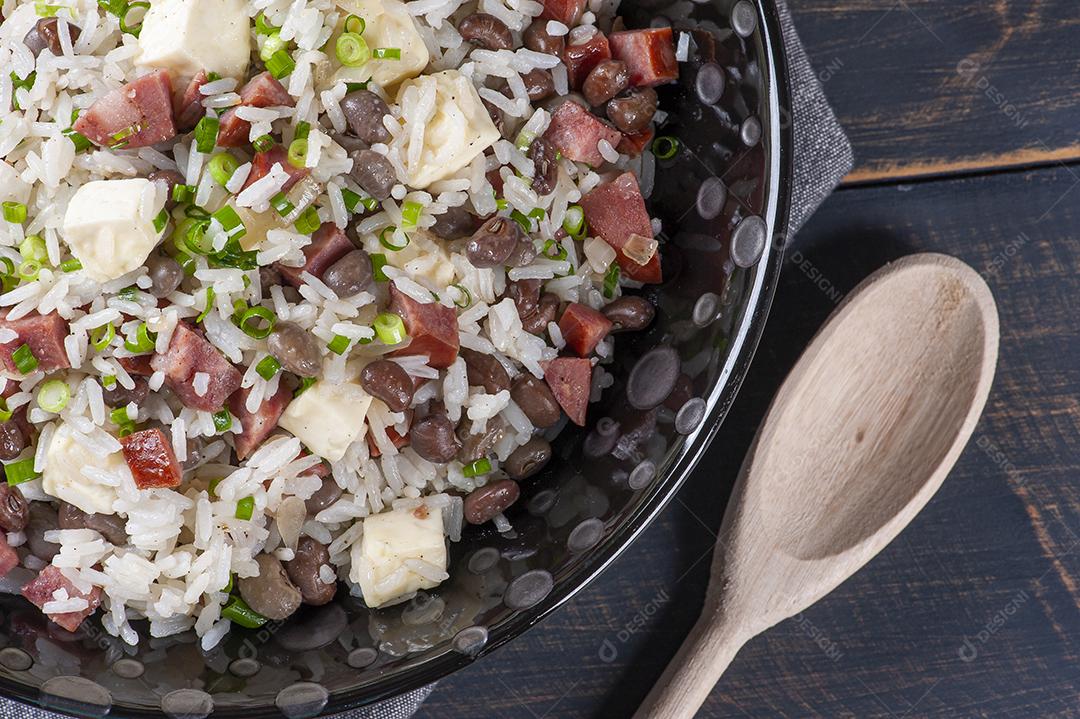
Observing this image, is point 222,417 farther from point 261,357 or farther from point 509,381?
point 509,381

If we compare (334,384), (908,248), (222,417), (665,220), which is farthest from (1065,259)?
(222,417)

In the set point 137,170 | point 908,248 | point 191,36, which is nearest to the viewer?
point 191,36

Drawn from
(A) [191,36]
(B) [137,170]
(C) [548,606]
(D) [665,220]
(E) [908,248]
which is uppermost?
(A) [191,36]

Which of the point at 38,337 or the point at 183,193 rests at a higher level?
the point at 183,193

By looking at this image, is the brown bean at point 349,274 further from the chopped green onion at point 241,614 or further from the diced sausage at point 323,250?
the chopped green onion at point 241,614

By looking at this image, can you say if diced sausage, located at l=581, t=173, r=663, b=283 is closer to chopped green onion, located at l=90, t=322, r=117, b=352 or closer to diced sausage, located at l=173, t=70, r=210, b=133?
diced sausage, located at l=173, t=70, r=210, b=133

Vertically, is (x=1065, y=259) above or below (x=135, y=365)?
below

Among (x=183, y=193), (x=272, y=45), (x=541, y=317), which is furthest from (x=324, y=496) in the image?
(x=272, y=45)

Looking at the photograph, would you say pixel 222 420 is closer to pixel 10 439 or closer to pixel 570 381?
pixel 10 439
